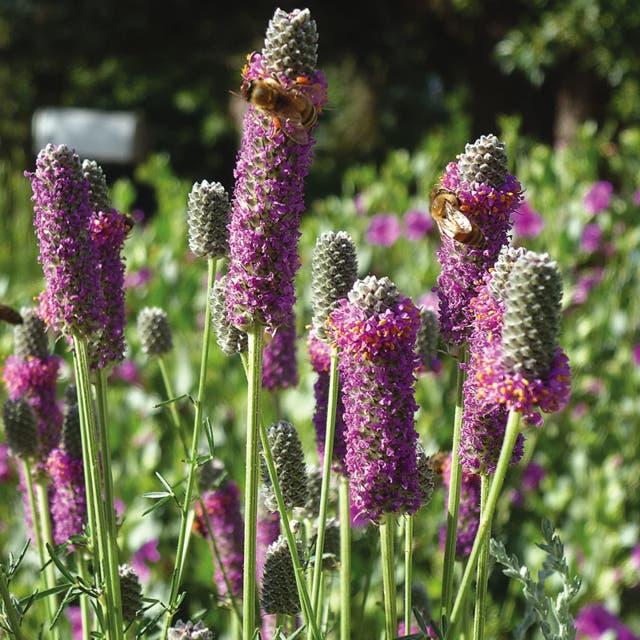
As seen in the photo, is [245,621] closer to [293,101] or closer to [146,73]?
[293,101]

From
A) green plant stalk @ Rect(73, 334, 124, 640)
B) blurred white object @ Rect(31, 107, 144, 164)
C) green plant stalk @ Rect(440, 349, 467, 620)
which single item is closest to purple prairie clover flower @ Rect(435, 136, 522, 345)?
green plant stalk @ Rect(440, 349, 467, 620)

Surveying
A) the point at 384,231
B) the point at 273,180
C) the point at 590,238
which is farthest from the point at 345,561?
the point at 384,231

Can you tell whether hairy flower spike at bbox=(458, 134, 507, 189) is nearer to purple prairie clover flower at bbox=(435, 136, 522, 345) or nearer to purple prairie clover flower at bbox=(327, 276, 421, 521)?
purple prairie clover flower at bbox=(435, 136, 522, 345)

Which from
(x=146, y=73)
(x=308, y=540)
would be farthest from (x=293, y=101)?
(x=146, y=73)

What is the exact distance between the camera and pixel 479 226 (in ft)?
3.63

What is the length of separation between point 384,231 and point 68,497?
10.2ft

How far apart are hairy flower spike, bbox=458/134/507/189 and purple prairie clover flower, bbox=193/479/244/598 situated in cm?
72

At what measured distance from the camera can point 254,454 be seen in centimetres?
107

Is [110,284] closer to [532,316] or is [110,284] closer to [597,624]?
[532,316]

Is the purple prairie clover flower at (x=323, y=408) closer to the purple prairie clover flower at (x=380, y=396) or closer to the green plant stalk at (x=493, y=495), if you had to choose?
the purple prairie clover flower at (x=380, y=396)

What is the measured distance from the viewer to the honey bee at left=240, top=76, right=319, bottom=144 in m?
1.01

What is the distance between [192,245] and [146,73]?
37.0 feet

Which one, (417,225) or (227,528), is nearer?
(227,528)

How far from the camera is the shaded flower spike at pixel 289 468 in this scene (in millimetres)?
1297
